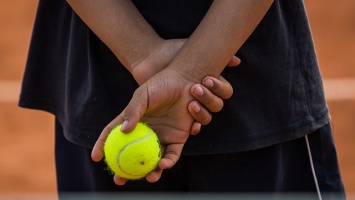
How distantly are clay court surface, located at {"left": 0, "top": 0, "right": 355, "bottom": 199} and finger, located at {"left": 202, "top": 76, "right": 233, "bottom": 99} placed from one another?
6.89 ft

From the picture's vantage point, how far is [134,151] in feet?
4.43

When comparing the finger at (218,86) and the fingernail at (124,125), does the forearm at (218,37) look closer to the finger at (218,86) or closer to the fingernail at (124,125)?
the finger at (218,86)

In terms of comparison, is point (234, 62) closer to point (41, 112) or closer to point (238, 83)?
point (238, 83)

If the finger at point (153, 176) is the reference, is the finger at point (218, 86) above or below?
above

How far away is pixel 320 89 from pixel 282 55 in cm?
14

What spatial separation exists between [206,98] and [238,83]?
12 cm

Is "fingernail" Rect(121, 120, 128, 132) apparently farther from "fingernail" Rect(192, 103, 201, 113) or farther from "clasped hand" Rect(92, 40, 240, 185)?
"fingernail" Rect(192, 103, 201, 113)

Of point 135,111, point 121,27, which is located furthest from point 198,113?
point 121,27

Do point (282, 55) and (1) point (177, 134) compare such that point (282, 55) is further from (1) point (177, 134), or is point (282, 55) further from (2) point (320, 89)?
(1) point (177, 134)

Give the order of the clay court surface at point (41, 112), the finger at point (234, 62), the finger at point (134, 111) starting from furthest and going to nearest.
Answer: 1. the clay court surface at point (41, 112)
2. the finger at point (234, 62)
3. the finger at point (134, 111)

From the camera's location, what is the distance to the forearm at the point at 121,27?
1.40 m

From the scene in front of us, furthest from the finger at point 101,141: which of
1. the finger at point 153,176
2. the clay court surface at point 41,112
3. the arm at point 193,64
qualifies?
the clay court surface at point 41,112

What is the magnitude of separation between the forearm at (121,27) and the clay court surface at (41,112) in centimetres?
214

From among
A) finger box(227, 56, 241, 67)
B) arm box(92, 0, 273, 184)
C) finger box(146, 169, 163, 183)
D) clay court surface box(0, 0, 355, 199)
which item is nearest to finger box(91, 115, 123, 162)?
arm box(92, 0, 273, 184)
